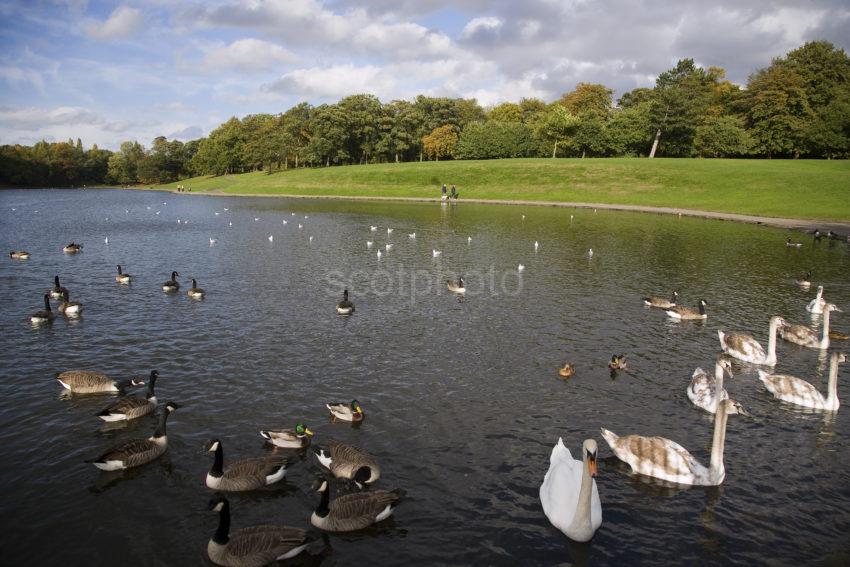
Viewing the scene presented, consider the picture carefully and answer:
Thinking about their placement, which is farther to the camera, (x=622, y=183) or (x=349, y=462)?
(x=622, y=183)

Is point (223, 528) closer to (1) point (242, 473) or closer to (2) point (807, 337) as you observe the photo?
(1) point (242, 473)

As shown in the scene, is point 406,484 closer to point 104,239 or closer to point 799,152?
point 104,239

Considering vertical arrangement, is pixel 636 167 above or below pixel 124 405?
above

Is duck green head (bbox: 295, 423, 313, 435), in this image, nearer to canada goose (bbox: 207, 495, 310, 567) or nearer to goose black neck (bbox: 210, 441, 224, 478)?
goose black neck (bbox: 210, 441, 224, 478)

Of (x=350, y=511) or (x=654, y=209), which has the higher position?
(x=654, y=209)

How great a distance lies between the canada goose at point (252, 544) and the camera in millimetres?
10617

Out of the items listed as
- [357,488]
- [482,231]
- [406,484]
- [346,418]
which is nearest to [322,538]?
[357,488]

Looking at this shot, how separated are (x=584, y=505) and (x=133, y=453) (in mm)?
10975

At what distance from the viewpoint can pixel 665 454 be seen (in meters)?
13.5

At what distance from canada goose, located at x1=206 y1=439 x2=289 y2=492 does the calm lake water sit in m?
0.30

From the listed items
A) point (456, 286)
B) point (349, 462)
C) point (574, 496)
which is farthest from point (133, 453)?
point (456, 286)

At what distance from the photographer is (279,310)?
27.1 metres

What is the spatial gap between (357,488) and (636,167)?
97.8m

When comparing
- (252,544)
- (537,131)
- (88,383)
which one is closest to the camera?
(252,544)
